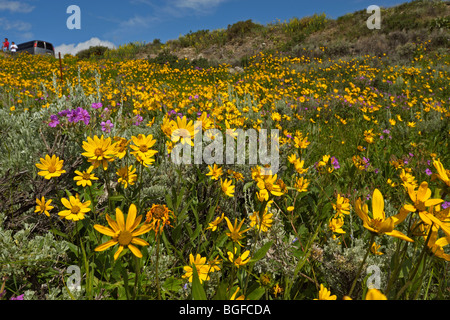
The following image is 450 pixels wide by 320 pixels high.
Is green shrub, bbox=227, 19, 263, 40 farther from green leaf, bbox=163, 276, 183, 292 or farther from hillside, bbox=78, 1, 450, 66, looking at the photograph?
green leaf, bbox=163, 276, 183, 292

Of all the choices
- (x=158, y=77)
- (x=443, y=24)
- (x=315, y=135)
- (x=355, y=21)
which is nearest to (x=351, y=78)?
(x=315, y=135)

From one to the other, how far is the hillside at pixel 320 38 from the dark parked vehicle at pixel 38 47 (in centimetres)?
312

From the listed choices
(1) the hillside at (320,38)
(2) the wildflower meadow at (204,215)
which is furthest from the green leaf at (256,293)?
(1) the hillside at (320,38)

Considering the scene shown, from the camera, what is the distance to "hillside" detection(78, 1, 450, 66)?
1498cm

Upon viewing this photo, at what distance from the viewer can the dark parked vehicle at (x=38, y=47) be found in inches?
→ 982

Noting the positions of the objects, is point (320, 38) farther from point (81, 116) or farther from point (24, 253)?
point (24, 253)

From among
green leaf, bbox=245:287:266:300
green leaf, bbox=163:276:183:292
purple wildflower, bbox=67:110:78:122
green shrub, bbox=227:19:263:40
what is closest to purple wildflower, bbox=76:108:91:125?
purple wildflower, bbox=67:110:78:122

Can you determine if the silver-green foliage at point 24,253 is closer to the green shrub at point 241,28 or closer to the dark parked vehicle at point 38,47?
the green shrub at point 241,28

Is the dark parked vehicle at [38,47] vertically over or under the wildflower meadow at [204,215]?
over

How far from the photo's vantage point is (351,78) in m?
9.01

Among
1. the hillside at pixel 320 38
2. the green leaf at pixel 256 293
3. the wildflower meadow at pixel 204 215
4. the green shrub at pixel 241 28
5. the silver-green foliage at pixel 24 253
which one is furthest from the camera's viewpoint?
the green shrub at pixel 241 28

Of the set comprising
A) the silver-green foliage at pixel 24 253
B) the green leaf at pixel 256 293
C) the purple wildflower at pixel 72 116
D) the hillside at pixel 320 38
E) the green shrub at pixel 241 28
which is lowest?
the green leaf at pixel 256 293

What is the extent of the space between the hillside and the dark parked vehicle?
10.2 feet
